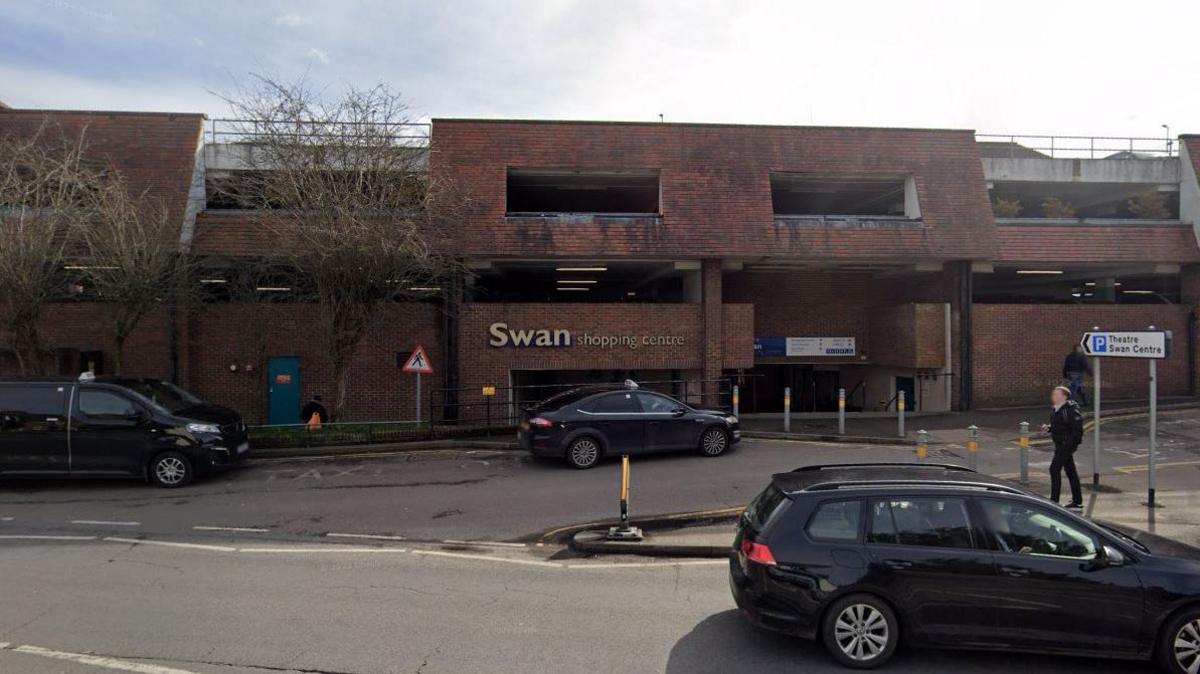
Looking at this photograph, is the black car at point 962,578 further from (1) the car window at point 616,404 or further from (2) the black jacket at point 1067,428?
(1) the car window at point 616,404

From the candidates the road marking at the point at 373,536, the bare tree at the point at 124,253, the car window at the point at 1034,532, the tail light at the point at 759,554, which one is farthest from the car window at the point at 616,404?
the bare tree at the point at 124,253

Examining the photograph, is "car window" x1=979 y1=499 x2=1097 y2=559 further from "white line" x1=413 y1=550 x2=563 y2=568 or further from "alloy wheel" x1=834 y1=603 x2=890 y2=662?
"white line" x1=413 y1=550 x2=563 y2=568

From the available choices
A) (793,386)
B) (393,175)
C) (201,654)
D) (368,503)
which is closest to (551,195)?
(393,175)

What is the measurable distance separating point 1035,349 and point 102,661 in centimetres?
2155

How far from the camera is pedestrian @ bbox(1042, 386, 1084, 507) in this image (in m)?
9.10

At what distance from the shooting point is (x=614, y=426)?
12570 mm

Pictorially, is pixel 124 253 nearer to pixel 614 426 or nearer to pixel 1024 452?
pixel 614 426

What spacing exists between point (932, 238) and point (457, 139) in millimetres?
12705

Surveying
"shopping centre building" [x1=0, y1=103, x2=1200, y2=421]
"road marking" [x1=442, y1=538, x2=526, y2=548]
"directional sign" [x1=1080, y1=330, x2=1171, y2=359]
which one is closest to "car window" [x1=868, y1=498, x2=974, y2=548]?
"road marking" [x1=442, y1=538, x2=526, y2=548]

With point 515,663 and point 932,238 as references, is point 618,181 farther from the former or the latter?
point 515,663

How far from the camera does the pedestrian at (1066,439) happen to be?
9102mm

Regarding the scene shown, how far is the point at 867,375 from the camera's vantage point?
23.8m

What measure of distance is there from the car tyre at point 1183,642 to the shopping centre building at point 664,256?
13442 mm

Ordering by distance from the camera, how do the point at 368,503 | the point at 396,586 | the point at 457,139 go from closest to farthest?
the point at 396,586 → the point at 368,503 → the point at 457,139
